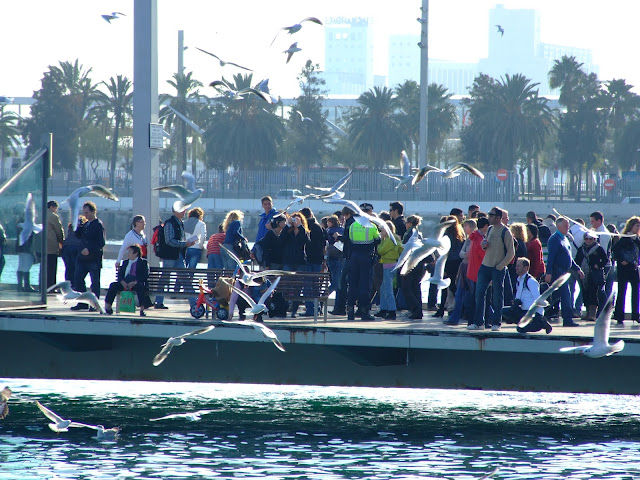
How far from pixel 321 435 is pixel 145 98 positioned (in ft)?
18.7

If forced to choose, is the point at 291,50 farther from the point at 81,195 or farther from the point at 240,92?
the point at 81,195

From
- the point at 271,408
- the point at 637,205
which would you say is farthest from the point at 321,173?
the point at 271,408

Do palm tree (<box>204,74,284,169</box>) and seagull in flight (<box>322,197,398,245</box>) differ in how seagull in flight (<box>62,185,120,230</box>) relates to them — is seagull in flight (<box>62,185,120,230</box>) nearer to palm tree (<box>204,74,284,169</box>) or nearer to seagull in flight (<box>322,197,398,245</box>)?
seagull in flight (<box>322,197,398,245</box>)

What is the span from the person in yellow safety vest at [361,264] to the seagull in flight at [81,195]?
3180 millimetres

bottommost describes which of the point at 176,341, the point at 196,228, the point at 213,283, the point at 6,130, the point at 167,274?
the point at 176,341

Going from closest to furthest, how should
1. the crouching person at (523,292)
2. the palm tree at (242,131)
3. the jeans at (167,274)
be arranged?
the crouching person at (523,292), the jeans at (167,274), the palm tree at (242,131)

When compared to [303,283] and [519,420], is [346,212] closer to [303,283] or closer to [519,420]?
[303,283]

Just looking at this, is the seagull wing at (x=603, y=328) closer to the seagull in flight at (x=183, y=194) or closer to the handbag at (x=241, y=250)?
the seagull in flight at (x=183, y=194)

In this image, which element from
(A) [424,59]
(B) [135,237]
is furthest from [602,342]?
(A) [424,59]

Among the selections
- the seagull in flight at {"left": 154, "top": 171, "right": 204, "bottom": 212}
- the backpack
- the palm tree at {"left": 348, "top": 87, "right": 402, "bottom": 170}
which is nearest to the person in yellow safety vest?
the seagull in flight at {"left": 154, "top": 171, "right": 204, "bottom": 212}

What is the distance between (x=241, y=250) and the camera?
1487cm

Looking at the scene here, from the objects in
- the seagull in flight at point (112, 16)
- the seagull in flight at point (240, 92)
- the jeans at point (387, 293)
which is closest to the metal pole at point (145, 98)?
the seagull in flight at point (112, 16)

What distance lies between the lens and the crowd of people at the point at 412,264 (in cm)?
1324

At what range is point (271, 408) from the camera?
56.3ft
